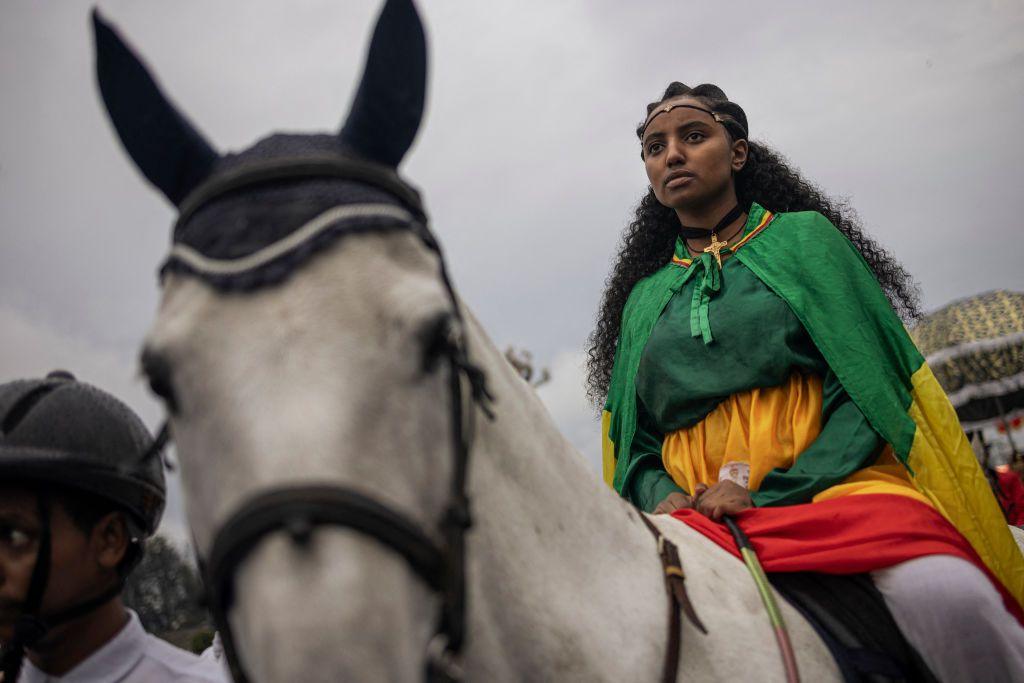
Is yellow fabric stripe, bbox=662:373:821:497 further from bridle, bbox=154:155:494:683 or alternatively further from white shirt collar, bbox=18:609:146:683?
white shirt collar, bbox=18:609:146:683

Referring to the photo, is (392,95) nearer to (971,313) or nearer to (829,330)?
(829,330)

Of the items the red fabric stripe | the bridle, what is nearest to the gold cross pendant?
the red fabric stripe

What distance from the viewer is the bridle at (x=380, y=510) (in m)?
1.16

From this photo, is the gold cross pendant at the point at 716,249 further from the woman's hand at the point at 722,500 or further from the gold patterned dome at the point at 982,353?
the gold patterned dome at the point at 982,353

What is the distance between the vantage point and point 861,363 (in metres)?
2.84

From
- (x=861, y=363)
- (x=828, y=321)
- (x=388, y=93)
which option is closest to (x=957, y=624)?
(x=861, y=363)

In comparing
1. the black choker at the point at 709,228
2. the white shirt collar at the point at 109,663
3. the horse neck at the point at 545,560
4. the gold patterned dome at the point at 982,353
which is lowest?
the white shirt collar at the point at 109,663

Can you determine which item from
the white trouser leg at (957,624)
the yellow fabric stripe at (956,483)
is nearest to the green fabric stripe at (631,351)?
the yellow fabric stripe at (956,483)

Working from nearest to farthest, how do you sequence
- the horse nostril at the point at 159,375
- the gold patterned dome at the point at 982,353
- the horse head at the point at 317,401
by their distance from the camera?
the horse head at the point at 317,401 < the horse nostril at the point at 159,375 < the gold patterned dome at the point at 982,353

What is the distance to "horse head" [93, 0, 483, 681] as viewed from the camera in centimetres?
115

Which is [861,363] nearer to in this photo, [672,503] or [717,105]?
[672,503]

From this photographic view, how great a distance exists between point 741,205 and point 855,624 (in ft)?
7.01

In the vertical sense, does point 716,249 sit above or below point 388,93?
above

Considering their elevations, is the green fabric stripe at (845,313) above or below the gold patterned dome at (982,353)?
below
